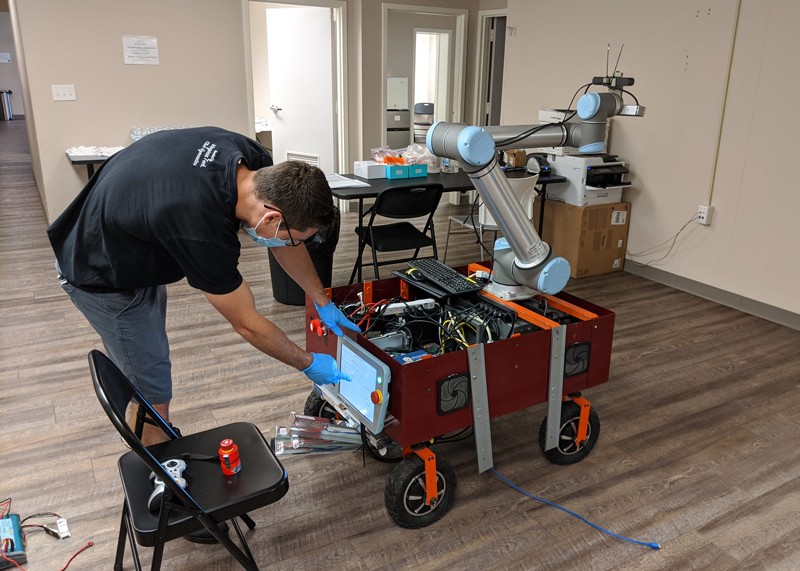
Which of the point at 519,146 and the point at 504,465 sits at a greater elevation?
the point at 519,146

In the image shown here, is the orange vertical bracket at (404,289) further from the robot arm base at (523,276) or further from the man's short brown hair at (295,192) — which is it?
the man's short brown hair at (295,192)

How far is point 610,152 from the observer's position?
4910 millimetres

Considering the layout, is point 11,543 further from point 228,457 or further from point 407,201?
point 407,201

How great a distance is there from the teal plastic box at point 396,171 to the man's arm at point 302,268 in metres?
2.34

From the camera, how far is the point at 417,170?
14.9 feet

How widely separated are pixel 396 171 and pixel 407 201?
25.1 inches

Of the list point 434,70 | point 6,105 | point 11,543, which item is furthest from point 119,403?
point 6,105

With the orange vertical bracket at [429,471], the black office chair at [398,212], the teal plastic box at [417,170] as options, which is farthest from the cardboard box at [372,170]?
the orange vertical bracket at [429,471]

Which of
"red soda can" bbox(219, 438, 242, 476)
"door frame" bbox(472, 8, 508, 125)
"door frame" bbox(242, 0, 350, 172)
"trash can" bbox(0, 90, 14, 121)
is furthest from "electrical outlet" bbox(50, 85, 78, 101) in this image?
"trash can" bbox(0, 90, 14, 121)

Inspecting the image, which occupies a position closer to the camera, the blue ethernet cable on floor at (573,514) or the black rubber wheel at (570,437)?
the blue ethernet cable on floor at (573,514)

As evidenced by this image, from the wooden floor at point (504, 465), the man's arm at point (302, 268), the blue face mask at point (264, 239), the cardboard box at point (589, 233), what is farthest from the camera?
the cardboard box at point (589, 233)

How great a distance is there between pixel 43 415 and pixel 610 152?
168 inches

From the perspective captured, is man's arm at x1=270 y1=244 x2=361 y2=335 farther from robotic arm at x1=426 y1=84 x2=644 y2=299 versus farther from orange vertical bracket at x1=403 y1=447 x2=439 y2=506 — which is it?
robotic arm at x1=426 y1=84 x2=644 y2=299

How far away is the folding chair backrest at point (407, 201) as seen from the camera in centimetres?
380
